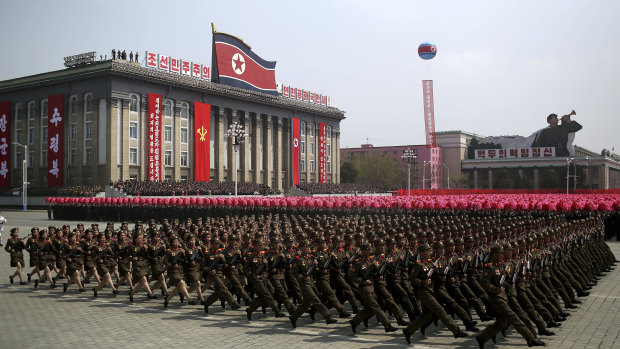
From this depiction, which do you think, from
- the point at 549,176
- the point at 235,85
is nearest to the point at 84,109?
the point at 235,85

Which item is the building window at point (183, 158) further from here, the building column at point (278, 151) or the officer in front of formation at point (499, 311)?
the officer in front of formation at point (499, 311)

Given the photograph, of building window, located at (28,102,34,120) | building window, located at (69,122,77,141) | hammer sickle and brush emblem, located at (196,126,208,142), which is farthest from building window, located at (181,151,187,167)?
building window, located at (28,102,34,120)

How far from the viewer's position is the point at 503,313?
8.08m

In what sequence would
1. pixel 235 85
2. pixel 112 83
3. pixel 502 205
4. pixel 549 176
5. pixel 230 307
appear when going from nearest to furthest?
pixel 230 307
pixel 502 205
pixel 112 83
pixel 235 85
pixel 549 176

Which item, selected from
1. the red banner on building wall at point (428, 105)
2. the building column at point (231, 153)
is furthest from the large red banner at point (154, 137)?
the red banner on building wall at point (428, 105)

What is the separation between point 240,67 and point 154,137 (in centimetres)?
1682

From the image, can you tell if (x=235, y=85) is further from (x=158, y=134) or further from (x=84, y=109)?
(x=84, y=109)

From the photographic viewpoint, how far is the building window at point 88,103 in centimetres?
5559

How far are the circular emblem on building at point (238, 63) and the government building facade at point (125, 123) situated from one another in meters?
2.50

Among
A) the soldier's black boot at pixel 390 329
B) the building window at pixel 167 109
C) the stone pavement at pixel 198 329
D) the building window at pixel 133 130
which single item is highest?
the building window at pixel 167 109

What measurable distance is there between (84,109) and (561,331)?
54.6m

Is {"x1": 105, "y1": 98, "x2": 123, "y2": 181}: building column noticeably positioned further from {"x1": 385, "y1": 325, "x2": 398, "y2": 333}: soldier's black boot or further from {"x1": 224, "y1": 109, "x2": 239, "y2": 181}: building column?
{"x1": 385, "y1": 325, "x2": 398, "y2": 333}: soldier's black boot

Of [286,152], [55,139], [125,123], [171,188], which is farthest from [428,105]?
[55,139]

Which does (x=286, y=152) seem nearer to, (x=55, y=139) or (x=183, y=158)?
(x=183, y=158)
